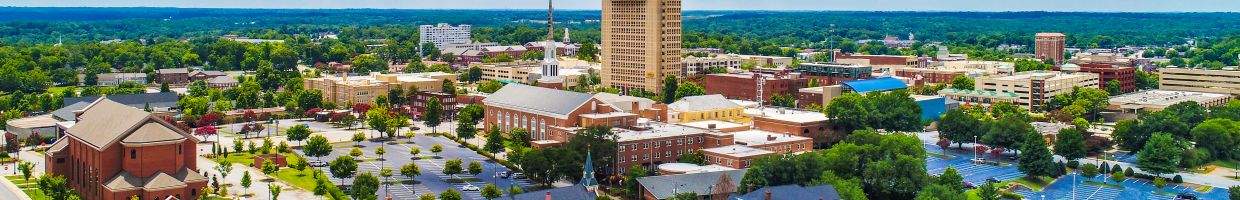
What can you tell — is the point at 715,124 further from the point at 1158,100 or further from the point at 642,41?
the point at 1158,100

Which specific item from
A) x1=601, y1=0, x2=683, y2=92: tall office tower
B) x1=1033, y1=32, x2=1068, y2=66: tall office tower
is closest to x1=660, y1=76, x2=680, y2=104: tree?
x1=601, y1=0, x2=683, y2=92: tall office tower

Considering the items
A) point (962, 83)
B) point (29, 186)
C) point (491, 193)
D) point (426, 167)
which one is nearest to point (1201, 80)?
point (962, 83)

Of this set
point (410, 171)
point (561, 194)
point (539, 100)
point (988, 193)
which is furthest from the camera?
point (539, 100)

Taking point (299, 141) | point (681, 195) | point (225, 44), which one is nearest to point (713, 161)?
point (681, 195)

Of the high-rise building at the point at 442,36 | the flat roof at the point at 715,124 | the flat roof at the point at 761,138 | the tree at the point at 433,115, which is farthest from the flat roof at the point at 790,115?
the high-rise building at the point at 442,36

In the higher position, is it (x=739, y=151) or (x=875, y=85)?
(x=875, y=85)

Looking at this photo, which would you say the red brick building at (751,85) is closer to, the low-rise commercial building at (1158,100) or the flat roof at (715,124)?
the low-rise commercial building at (1158,100)

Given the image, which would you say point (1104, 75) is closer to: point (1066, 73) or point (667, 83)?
point (1066, 73)

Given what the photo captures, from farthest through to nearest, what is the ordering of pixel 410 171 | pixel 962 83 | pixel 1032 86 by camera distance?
pixel 962 83 < pixel 1032 86 < pixel 410 171
